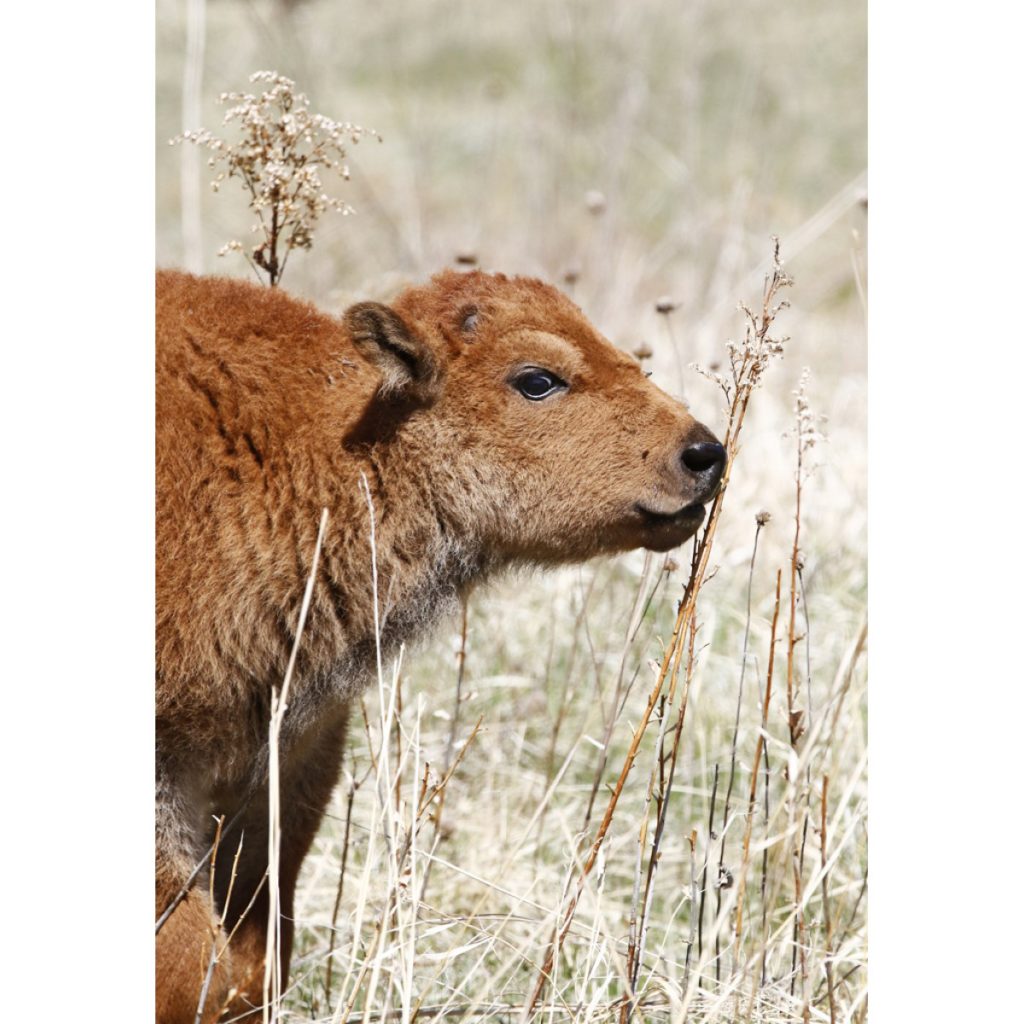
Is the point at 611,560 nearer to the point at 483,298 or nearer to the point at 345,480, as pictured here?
the point at 483,298

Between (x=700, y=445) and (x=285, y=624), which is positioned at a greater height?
(x=700, y=445)

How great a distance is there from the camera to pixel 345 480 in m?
3.35

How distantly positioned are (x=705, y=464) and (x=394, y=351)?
799mm

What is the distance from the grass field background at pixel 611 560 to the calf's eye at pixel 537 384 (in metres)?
0.52

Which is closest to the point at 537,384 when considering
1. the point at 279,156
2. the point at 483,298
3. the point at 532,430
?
the point at 532,430

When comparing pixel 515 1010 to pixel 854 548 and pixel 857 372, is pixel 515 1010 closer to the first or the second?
pixel 854 548

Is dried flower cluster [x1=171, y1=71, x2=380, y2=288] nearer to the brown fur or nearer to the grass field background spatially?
the brown fur

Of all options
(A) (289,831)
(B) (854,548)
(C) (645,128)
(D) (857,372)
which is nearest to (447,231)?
(C) (645,128)

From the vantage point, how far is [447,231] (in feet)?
25.9

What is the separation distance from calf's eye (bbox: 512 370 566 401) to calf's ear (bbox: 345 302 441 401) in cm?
21

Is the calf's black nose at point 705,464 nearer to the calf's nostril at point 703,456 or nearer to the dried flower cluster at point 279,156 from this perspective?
the calf's nostril at point 703,456

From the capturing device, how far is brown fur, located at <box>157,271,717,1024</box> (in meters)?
3.22

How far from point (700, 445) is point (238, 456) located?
1.11 m

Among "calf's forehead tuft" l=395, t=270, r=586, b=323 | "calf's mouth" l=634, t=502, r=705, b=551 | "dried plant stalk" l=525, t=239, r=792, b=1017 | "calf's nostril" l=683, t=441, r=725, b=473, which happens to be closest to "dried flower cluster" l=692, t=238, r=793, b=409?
"dried plant stalk" l=525, t=239, r=792, b=1017
